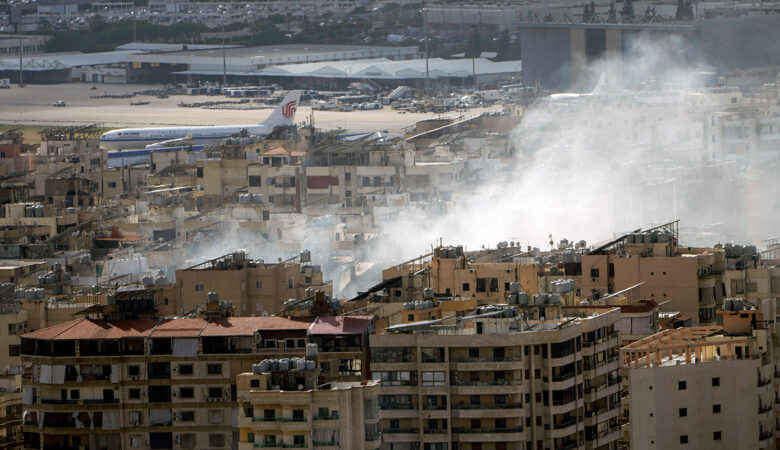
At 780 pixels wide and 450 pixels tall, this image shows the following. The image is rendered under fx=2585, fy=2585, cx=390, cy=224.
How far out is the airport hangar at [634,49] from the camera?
130m

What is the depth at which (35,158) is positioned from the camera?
4555 inches

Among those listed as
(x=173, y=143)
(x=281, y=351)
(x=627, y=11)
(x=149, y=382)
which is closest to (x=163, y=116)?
(x=627, y=11)

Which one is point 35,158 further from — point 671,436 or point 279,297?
point 671,436

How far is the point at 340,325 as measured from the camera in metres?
50.9

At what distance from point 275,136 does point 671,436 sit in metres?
81.8

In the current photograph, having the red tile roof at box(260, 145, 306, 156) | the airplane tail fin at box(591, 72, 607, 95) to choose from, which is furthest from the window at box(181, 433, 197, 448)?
the airplane tail fin at box(591, 72, 607, 95)

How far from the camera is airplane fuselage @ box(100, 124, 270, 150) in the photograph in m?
148

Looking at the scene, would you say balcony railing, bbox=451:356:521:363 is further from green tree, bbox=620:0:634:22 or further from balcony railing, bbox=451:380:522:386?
green tree, bbox=620:0:634:22

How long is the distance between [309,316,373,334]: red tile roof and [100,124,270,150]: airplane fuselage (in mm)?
96256

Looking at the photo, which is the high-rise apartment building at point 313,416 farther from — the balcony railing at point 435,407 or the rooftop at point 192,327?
the rooftop at point 192,327

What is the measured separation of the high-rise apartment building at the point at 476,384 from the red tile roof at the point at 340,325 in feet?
3.58

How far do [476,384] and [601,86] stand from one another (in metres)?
100

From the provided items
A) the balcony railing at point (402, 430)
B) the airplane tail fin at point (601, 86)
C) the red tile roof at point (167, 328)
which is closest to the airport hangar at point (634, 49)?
the airplane tail fin at point (601, 86)

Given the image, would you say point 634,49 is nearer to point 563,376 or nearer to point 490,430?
point 563,376
